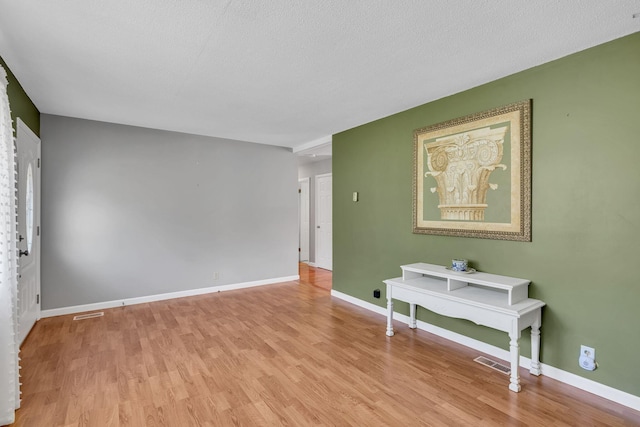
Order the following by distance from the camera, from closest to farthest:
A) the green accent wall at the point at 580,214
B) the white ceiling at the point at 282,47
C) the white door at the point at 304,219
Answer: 1. the white ceiling at the point at 282,47
2. the green accent wall at the point at 580,214
3. the white door at the point at 304,219

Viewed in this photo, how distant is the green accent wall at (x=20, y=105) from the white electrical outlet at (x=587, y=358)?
4.89 m

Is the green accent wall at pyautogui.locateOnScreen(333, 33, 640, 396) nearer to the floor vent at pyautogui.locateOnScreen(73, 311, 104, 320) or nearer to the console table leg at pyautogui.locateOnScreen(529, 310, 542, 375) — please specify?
the console table leg at pyautogui.locateOnScreen(529, 310, 542, 375)

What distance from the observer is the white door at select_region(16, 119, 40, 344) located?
3.02 m

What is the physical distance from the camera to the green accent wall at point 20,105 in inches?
104

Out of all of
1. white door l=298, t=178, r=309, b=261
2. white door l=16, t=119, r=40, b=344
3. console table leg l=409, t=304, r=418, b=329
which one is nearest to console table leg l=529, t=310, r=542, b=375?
console table leg l=409, t=304, r=418, b=329

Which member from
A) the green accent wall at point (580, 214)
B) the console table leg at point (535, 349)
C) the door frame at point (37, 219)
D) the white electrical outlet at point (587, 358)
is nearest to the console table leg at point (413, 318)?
the green accent wall at point (580, 214)

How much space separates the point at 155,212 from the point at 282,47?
130 inches

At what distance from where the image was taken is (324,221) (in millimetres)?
7098

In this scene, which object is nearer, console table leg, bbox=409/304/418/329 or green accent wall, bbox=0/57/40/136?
green accent wall, bbox=0/57/40/136

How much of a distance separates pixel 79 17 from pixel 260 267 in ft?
13.6

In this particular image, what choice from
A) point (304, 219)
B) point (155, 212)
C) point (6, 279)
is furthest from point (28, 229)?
point (304, 219)

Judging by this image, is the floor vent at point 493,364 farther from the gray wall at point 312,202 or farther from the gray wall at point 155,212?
the gray wall at point 312,202

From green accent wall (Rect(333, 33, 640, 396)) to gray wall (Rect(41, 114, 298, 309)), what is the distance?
10.5 feet

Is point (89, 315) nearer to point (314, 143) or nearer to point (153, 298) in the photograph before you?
point (153, 298)
